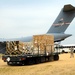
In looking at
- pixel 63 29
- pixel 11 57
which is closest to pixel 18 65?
pixel 11 57

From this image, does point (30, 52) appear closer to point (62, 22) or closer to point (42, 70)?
point (42, 70)

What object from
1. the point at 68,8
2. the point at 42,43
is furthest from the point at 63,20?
the point at 42,43

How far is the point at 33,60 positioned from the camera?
22281 millimetres

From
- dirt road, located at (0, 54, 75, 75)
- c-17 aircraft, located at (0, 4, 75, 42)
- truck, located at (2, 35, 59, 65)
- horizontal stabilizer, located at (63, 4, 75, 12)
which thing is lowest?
dirt road, located at (0, 54, 75, 75)

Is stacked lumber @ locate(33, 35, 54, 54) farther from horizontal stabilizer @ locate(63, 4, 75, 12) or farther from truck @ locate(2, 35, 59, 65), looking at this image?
horizontal stabilizer @ locate(63, 4, 75, 12)

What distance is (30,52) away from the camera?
2288 centimetres

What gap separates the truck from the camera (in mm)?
21125

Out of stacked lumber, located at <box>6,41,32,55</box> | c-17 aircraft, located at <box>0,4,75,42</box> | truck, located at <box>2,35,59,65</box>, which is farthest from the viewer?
c-17 aircraft, located at <box>0,4,75,42</box>

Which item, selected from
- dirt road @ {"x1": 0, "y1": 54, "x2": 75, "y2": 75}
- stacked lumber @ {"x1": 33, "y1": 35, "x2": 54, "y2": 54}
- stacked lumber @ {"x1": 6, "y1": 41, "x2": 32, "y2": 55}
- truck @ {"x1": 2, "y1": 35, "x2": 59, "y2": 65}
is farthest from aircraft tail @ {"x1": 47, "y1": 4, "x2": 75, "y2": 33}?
dirt road @ {"x1": 0, "y1": 54, "x2": 75, "y2": 75}

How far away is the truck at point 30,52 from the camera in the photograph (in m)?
21.1

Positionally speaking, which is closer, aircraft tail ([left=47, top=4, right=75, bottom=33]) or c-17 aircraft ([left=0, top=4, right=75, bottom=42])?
c-17 aircraft ([left=0, top=4, right=75, bottom=42])

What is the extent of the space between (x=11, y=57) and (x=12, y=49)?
1694 millimetres

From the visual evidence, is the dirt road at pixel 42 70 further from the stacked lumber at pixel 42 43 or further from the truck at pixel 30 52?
the stacked lumber at pixel 42 43

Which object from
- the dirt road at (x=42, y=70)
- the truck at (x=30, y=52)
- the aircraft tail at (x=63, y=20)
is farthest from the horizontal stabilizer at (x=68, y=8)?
the dirt road at (x=42, y=70)
